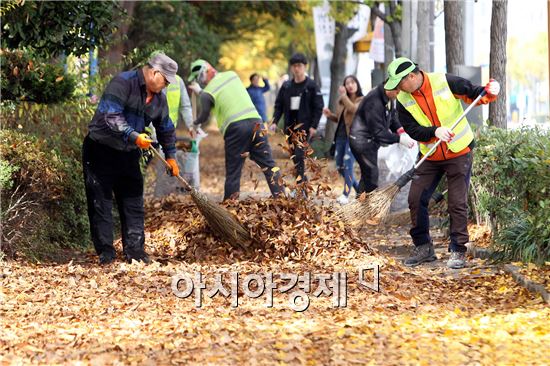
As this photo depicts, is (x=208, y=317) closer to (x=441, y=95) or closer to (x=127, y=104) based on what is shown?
(x=127, y=104)

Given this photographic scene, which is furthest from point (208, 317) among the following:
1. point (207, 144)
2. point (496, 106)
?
point (207, 144)

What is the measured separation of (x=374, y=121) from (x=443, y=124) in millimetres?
3391

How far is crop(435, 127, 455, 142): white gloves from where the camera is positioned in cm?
870

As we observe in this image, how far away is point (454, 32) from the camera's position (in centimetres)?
1384

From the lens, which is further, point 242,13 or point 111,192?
point 242,13

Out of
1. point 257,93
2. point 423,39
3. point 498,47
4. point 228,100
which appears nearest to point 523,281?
point 228,100

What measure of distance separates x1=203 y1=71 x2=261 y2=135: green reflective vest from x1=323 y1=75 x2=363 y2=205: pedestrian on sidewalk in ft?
8.96

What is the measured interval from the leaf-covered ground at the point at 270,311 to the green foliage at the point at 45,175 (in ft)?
1.09

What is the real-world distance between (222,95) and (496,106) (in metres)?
3.12

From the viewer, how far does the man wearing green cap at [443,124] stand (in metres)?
8.80

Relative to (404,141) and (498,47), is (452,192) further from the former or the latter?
(498,47)

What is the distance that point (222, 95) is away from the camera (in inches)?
438

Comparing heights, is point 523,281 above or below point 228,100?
below

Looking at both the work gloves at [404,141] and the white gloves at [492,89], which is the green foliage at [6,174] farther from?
the work gloves at [404,141]
